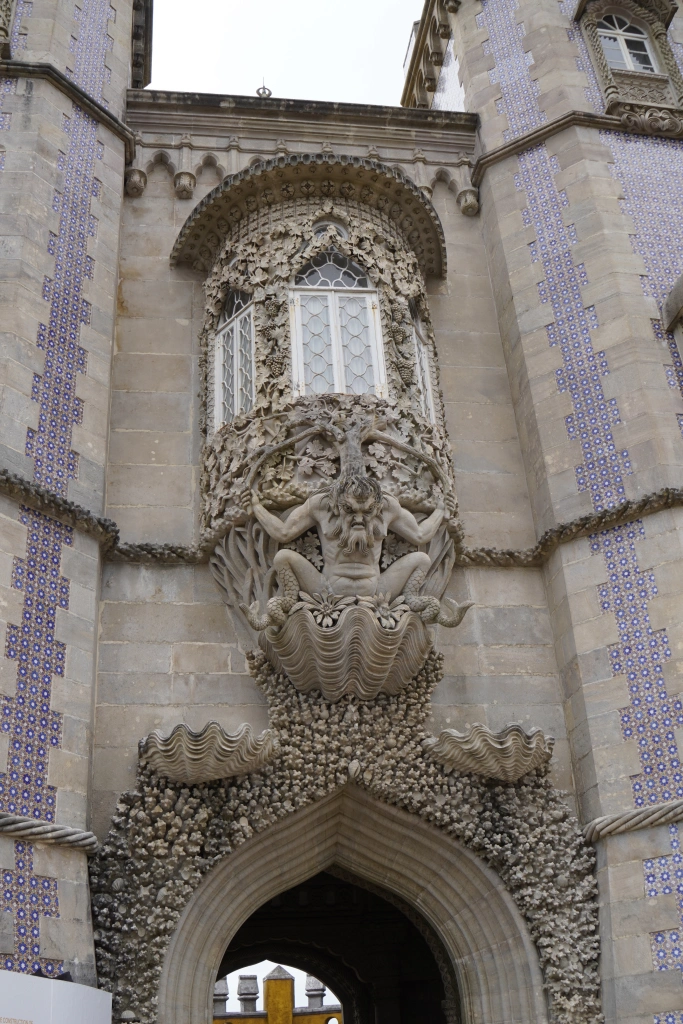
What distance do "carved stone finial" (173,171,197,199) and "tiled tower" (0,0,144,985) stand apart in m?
0.70

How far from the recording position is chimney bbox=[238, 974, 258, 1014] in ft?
77.0

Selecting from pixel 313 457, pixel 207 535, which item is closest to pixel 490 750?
pixel 313 457

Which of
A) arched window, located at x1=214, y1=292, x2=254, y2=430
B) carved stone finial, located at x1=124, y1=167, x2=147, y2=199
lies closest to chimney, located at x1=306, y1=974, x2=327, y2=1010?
arched window, located at x1=214, y1=292, x2=254, y2=430

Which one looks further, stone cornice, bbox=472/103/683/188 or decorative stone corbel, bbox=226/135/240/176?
decorative stone corbel, bbox=226/135/240/176

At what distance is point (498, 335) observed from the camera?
12047 millimetres

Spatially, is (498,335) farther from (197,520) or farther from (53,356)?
(53,356)

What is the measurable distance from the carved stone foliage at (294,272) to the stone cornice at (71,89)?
203 cm

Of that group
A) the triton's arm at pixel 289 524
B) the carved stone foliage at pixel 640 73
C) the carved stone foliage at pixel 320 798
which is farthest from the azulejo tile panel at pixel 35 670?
the carved stone foliage at pixel 640 73

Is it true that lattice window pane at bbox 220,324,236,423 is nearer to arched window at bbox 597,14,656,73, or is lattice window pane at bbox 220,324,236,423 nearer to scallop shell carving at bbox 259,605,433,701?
scallop shell carving at bbox 259,605,433,701

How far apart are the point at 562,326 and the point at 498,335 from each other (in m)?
1.01

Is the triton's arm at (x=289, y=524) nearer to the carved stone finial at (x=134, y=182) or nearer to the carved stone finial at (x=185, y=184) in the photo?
the carved stone finial at (x=185, y=184)

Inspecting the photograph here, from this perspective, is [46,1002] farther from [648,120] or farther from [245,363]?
[648,120]

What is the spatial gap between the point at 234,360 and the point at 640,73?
7091 mm

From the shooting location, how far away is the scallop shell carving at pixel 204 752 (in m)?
8.20
